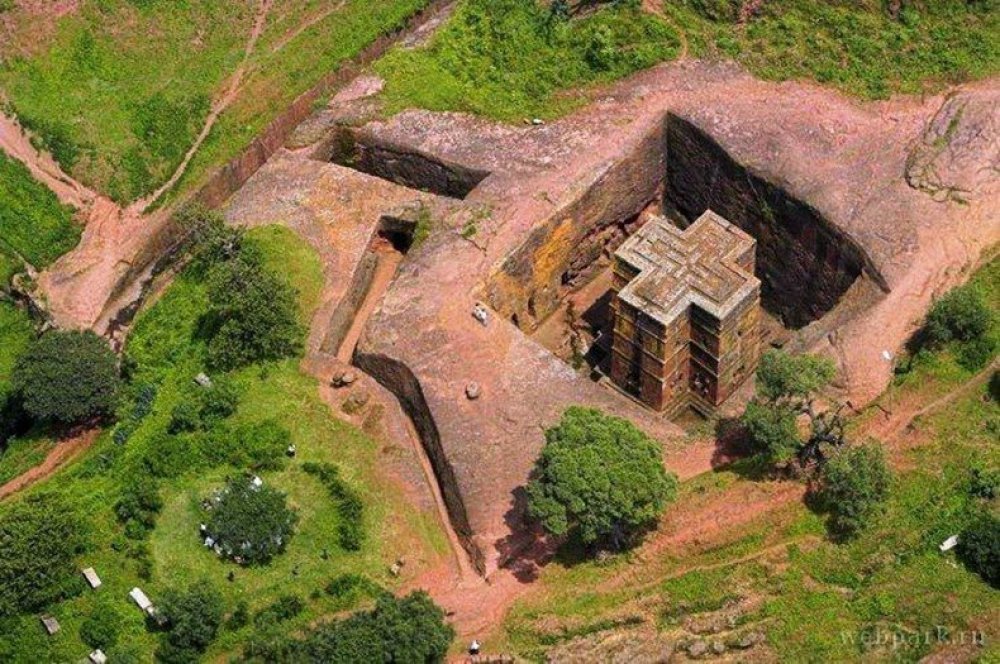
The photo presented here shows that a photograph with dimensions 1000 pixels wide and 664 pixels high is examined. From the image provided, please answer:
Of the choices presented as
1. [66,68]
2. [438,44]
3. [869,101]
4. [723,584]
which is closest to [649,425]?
[723,584]

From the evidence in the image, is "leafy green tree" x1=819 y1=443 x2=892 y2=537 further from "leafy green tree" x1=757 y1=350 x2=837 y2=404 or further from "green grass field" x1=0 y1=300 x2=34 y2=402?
"green grass field" x1=0 y1=300 x2=34 y2=402

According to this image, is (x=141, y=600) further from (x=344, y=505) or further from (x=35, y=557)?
(x=344, y=505)

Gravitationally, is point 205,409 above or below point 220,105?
below

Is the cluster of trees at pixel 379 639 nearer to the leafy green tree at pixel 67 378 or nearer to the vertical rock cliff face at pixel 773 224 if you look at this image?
the leafy green tree at pixel 67 378

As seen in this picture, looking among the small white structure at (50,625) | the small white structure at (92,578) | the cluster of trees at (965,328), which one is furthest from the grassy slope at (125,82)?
the cluster of trees at (965,328)

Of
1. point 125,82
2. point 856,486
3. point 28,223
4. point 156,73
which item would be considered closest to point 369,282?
point 28,223
